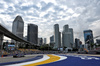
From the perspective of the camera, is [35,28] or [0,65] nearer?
[0,65]

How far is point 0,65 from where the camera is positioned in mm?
10719

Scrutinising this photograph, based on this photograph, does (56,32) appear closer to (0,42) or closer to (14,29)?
(14,29)

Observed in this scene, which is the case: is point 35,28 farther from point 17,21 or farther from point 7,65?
point 7,65

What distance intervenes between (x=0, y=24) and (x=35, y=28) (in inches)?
4558

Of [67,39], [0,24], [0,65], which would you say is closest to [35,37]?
[67,39]

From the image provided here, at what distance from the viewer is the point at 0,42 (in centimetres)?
5388

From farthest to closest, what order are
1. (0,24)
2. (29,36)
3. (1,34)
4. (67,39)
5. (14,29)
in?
(67,39) < (29,36) < (14,29) < (1,34) < (0,24)

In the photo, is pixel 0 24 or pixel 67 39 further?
pixel 67 39

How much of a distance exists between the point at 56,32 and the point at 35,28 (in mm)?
61607

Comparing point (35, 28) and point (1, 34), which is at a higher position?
point (35, 28)

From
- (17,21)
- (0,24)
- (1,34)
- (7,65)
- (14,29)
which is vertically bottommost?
(7,65)

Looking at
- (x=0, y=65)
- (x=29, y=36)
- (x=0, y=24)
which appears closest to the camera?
(x=0, y=65)

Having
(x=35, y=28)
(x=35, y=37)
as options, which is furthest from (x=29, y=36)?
(x=35, y=28)

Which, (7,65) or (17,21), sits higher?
(17,21)
